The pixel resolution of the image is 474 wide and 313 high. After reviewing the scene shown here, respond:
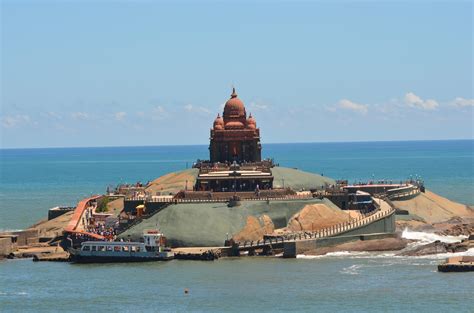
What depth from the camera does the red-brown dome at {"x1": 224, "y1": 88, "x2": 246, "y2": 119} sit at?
167375mm

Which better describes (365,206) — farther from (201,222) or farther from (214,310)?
(214,310)

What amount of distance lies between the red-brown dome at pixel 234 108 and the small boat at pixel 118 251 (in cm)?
4553

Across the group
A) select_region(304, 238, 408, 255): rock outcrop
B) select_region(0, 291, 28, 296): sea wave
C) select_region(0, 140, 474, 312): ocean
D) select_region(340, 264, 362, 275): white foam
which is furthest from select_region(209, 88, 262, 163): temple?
select_region(0, 291, 28, 296): sea wave

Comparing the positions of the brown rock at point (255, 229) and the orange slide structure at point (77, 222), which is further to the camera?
the orange slide structure at point (77, 222)

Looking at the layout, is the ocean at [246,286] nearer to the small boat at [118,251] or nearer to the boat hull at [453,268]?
the boat hull at [453,268]

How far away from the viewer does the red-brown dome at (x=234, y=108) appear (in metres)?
167

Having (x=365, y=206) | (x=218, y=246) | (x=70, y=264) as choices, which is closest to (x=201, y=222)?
(x=218, y=246)

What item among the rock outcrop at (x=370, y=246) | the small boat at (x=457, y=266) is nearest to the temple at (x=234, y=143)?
the rock outcrop at (x=370, y=246)

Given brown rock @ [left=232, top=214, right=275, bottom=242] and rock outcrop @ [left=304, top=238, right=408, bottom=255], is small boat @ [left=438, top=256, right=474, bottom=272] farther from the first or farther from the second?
brown rock @ [left=232, top=214, right=275, bottom=242]

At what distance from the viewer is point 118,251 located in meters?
123

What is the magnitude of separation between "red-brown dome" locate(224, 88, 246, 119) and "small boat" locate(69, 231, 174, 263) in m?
45.5

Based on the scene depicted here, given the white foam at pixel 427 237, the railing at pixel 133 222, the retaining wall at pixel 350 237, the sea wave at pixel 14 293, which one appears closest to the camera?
the sea wave at pixel 14 293

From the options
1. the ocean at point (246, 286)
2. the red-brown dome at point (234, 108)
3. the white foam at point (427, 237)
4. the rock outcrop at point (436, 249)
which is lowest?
the ocean at point (246, 286)

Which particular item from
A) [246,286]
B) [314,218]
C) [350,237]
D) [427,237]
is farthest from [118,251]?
[427,237]
